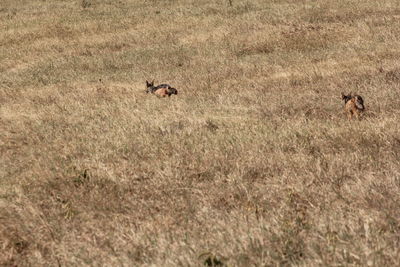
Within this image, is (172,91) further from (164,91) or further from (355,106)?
(355,106)

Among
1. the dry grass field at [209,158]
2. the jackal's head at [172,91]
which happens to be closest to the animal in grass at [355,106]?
the dry grass field at [209,158]

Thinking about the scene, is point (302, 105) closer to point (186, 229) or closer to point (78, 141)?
point (78, 141)

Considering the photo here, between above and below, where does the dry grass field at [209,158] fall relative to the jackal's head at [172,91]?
above

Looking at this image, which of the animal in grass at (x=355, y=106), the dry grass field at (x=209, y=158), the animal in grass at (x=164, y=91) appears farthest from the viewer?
the animal in grass at (x=164, y=91)

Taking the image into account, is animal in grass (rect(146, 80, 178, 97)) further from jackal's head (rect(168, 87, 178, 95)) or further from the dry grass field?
the dry grass field

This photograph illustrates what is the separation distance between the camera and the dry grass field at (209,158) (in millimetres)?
4094

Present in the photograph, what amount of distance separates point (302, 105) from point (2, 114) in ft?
20.3

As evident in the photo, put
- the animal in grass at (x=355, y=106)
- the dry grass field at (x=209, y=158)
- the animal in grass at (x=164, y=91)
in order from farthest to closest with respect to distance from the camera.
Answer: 1. the animal in grass at (x=164, y=91)
2. the animal in grass at (x=355, y=106)
3. the dry grass field at (x=209, y=158)

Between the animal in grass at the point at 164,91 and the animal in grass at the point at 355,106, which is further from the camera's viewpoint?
the animal in grass at the point at 164,91

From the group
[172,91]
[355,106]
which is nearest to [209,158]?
[355,106]

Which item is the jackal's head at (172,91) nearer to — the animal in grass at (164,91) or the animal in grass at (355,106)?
the animal in grass at (164,91)

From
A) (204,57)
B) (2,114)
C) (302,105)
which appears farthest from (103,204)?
(204,57)

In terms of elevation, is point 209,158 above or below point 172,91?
above

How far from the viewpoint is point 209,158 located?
646cm
